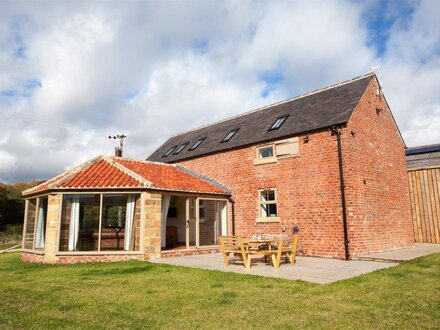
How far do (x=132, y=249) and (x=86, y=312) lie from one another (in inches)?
272

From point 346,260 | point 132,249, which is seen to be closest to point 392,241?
point 346,260

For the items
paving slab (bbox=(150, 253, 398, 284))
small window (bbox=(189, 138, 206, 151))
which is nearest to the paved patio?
paving slab (bbox=(150, 253, 398, 284))

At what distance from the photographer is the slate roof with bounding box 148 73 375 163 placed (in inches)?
517

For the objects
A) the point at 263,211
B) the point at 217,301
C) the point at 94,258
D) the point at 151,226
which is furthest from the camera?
the point at 263,211

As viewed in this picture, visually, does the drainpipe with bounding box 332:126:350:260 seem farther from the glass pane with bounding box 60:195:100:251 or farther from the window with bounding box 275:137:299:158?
the glass pane with bounding box 60:195:100:251

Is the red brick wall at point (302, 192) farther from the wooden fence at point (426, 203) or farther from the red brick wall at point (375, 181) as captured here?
the wooden fence at point (426, 203)

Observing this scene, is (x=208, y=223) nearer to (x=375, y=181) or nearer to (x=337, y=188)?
(x=337, y=188)

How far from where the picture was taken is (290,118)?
15172 millimetres

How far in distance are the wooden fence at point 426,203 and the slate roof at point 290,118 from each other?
17.9ft

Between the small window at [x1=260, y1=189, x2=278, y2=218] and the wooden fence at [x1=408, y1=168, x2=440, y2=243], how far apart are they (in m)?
6.84

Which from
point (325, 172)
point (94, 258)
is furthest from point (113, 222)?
point (325, 172)

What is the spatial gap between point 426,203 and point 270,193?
7.35m

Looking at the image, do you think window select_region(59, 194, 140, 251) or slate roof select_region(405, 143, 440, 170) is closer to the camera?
window select_region(59, 194, 140, 251)

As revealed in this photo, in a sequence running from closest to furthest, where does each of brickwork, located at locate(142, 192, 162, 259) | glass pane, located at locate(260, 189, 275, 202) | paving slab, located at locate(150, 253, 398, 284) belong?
paving slab, located at locate(150, 253, 398, 284), brickwork, located at locate(142, 192, 162, 259), glass pane, located at locate(260, 189, 275, 202)
